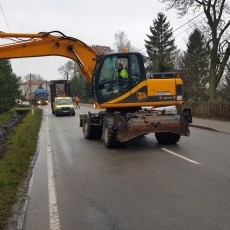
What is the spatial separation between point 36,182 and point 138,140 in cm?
865

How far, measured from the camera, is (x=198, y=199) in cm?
828

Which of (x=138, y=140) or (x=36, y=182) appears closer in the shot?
(x=36, y=182)

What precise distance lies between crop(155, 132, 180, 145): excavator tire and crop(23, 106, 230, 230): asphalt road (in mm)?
957

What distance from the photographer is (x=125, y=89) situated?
665 inches

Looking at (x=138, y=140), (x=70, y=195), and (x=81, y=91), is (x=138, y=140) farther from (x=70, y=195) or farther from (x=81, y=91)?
(x=81, y=91)

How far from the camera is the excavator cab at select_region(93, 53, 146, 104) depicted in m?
16.9

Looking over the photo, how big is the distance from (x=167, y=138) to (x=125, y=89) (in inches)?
89.3

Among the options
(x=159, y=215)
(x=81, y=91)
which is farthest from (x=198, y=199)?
(x=81, y=91)

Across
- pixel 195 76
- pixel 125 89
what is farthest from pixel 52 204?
pixel 195 76

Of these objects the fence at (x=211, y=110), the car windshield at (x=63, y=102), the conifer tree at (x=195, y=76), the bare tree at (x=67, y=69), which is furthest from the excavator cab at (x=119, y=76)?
the bare tree at (x=67, y=69)

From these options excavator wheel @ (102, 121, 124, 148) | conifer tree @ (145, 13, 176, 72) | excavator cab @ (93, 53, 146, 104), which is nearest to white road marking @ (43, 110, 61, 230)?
excavator wheel @ (102, 121, 124, 148)

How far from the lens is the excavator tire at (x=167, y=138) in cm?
1695

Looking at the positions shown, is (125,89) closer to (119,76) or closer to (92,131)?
(119,76)

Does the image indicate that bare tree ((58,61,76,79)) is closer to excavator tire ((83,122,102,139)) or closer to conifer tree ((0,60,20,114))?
conifer tree ((0,60,20,114))
